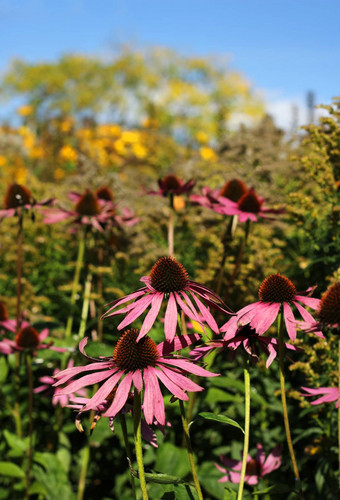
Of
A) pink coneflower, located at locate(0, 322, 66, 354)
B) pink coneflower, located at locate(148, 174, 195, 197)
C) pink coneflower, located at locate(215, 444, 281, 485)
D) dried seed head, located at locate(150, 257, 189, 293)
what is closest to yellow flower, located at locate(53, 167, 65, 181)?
pink coneflower, located at locate(148, 174, 195, 197)

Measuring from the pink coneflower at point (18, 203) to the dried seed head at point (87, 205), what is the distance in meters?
0.23

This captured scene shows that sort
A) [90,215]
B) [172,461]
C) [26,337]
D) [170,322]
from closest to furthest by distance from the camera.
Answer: [170,322] → [172,461] → [26,337] → [90,215]

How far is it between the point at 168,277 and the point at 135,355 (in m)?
0.22

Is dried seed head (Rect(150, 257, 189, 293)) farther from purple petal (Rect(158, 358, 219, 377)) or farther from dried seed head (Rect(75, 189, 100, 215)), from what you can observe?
dried seed head (Rect(75, 189, 100, 215))

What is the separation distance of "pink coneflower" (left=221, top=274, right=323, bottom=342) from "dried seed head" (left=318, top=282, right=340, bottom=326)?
0.12 ft

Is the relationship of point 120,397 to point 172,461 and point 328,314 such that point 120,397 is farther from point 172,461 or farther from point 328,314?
point 172,461

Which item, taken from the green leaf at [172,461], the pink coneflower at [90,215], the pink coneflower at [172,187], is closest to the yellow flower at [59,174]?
the pink coneflower at [90,215]

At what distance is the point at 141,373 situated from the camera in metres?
1.13

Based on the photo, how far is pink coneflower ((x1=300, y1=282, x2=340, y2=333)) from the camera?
4.05ft

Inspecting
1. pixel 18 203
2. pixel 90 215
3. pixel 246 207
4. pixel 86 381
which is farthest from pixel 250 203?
pixel 86 381

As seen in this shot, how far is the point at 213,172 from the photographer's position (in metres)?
3.61

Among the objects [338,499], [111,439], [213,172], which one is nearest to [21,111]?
[213,172]

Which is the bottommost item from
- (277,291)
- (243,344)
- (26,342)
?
(26,342)

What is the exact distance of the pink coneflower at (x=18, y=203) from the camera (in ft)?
7.70
